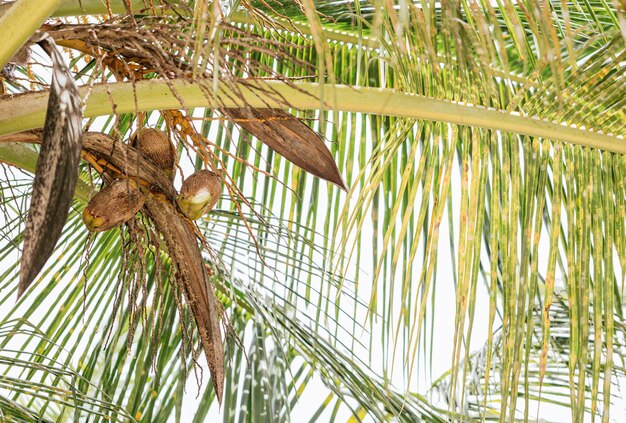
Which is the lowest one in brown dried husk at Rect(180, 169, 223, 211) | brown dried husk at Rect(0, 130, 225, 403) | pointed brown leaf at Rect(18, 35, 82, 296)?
pointed brown leaf at Rect(18, 35, 82, 296)

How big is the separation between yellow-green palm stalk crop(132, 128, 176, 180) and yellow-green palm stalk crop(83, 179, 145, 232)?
0.05 m

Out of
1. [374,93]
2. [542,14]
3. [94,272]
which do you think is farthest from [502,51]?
[94,272]

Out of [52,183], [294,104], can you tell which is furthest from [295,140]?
[52,183]

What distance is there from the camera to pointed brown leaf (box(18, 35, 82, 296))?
539mm

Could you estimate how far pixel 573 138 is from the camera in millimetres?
922

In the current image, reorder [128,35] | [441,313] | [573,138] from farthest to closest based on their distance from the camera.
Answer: [441,313] < [573,138] < [128,35]

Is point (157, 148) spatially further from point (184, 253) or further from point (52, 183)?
point (52, 183)

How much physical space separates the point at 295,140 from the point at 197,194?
0.11 metres

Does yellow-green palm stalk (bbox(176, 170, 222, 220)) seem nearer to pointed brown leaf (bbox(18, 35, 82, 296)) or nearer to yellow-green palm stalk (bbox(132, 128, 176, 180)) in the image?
yellow-green palm stalk (bbox(132, 128, 176, 180))

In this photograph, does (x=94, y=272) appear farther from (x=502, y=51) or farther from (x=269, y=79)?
(x=502, y=51)

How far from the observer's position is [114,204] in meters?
0.81

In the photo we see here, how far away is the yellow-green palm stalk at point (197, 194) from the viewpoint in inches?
32.2

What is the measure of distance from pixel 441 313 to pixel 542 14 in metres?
4.47

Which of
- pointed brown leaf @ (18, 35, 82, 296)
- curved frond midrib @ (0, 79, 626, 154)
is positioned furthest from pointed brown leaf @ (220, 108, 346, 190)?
pointed brown leaf @ (18, 35, 82, 296)
